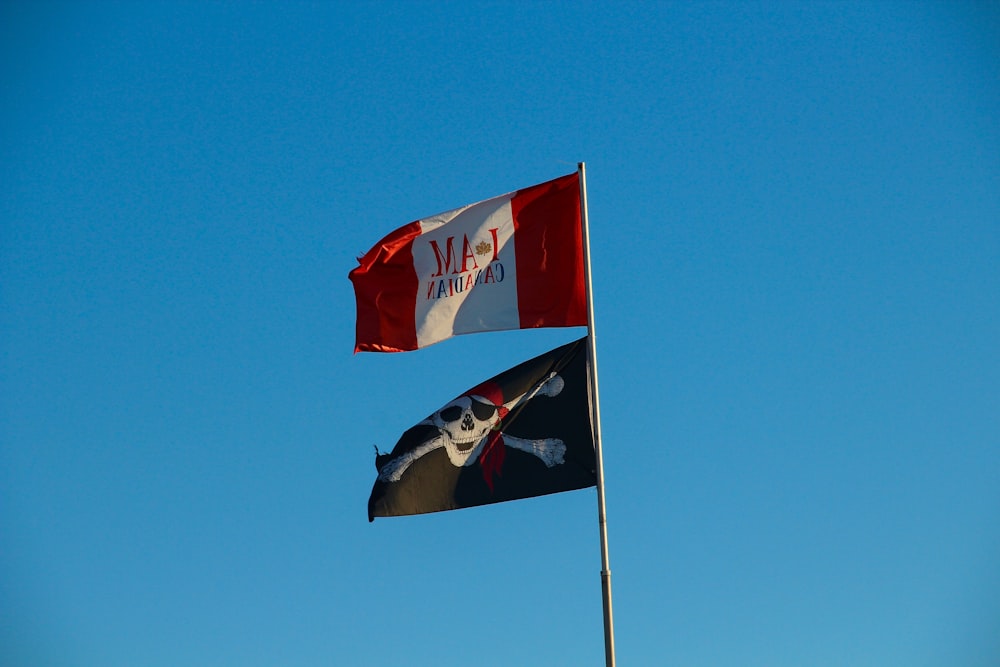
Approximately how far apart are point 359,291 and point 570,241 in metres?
4.09

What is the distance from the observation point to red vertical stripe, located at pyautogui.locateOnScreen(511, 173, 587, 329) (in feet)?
87.7

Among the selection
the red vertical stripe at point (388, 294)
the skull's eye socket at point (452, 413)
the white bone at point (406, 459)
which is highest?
the red vertical stripe at point (388, 294)

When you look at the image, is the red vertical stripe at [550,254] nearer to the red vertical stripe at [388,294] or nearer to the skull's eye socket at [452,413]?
the skull's eye socket at [452,413]

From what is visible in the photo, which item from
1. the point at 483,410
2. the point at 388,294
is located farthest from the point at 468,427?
the point at 388,294

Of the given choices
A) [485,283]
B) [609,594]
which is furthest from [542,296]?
[609,594]

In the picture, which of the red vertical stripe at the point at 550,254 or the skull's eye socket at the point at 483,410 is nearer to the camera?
the skull's eye socket at the point at 483,410

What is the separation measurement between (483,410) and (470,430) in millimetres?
412

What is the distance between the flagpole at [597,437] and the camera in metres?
23.7

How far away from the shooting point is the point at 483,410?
26.1m

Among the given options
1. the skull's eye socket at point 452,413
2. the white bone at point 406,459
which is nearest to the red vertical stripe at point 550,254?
the skull's eye socket at point 452,413

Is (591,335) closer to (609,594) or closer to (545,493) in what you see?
(545,493)

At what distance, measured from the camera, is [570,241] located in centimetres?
2717

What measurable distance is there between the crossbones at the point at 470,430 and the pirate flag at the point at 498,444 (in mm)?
17

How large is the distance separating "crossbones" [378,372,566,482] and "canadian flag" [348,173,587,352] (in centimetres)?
138
